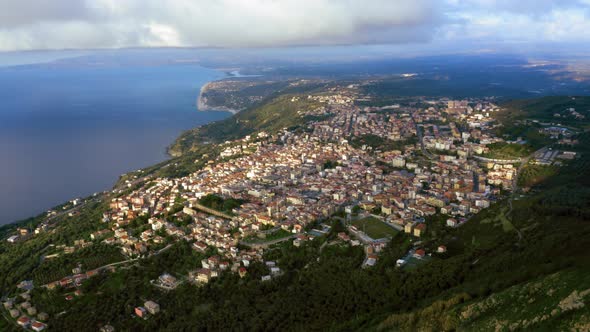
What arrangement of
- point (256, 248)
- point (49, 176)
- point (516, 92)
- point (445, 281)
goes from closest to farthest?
point (445, 281)
point (256, 248)
point (49, 176)
point (516, 92)

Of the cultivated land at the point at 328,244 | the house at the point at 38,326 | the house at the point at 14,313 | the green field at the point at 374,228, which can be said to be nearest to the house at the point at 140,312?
the cultivated land at the point at 328,244

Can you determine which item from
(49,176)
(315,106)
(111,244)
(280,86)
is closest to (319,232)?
(111,244)

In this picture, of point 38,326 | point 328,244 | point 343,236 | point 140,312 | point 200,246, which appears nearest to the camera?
point 38,326

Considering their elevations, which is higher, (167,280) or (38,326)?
(167,280)

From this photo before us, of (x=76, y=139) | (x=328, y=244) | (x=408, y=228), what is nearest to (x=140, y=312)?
(x=328, y=244)

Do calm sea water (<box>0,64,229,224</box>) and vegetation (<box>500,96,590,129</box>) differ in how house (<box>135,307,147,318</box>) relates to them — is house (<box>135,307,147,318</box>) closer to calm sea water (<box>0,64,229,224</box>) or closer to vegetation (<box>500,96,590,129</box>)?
calm sea water (<box>0,64,229,224</box>)

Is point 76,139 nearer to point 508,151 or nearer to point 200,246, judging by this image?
point 200,246

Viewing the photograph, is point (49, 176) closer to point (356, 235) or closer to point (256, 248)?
point (256, 248)
